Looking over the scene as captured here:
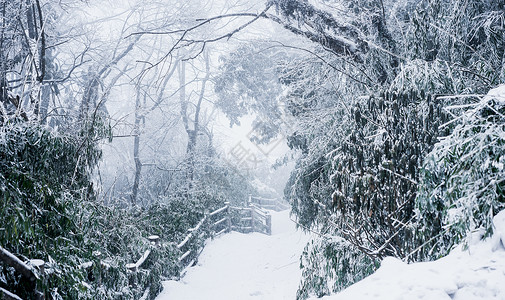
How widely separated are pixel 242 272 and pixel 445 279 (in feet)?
23.1

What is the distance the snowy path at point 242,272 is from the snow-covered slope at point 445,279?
2935mm

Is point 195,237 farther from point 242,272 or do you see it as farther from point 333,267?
point 333,267

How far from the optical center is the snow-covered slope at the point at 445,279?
1.57 meters

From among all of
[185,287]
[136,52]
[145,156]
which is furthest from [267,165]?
[185,287]

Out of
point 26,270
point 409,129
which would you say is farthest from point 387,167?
point 26,270

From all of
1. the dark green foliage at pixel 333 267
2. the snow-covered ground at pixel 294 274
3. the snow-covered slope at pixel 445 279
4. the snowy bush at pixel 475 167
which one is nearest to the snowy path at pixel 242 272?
the snow-covered ground at pixel 294 274

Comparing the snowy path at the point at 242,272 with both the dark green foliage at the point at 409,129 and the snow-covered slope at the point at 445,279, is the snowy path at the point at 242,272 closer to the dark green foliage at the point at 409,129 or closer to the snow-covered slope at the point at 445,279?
the dark green foliage at the point at 409,129

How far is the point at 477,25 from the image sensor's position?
387 cm

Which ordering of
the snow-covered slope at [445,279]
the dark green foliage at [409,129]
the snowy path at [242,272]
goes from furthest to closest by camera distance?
the snowy path at [242,272]
the dark green foliage at [409,129]
the snow-covered slope at [445,279]

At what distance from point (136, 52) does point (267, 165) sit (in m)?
16.3

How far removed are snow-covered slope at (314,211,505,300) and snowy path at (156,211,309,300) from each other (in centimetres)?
294

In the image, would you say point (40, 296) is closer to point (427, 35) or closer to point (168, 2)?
point (427, 35)

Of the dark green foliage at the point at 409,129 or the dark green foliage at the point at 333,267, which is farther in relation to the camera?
the dark green foliage at the point at 333,267

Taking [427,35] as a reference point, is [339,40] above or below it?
above
